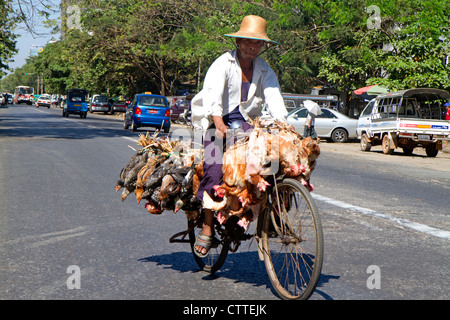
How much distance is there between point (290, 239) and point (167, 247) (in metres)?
1.86

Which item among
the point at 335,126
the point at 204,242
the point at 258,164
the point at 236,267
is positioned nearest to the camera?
the point at 258,164

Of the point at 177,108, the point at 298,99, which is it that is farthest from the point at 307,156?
the point at 177,108

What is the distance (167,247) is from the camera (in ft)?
18.2

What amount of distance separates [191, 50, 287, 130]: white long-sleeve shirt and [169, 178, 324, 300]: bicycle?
2.41ft

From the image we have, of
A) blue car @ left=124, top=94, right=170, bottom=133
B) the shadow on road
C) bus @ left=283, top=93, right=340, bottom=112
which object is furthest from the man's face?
bus @ left=283, top=93, right=340, bottom=112

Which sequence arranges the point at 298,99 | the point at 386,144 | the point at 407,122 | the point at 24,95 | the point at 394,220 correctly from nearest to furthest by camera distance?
the point at 394,220 < the point at 407,122 < the point at 386,144 < the point at 298,99 < the point at 24,95

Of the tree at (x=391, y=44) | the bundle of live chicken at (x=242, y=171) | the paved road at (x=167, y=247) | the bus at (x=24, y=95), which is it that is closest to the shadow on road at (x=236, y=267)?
the paved road at (x=167, y=247)

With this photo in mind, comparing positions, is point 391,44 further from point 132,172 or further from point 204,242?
point 204,242

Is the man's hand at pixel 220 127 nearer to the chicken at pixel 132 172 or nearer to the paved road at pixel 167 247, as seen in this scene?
the chicken at pixel 132 172

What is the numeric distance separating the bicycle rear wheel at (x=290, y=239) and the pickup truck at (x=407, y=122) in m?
16.1

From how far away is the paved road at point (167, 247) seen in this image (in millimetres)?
4230

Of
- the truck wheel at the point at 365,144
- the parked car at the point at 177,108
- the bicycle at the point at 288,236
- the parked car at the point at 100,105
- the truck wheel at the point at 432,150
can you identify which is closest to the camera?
the bicycle at the point at 288,236

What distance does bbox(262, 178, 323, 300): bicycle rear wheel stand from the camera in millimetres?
3744
